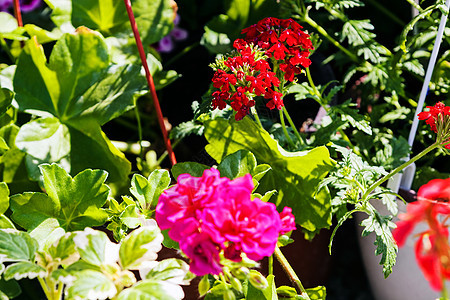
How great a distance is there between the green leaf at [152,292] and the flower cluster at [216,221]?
2.4 inches

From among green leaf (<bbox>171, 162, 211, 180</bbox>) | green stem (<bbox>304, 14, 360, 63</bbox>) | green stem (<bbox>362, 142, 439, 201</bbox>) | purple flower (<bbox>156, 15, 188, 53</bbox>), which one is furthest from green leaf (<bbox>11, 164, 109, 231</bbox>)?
purple flower (<bbox>156, 15, 188, 53</bbox>)

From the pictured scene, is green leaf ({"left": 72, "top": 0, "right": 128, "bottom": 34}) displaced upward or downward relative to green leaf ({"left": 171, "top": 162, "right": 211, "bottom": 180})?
upward

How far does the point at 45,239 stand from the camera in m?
0.76

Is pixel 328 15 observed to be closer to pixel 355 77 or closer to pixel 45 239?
pixel 355 77

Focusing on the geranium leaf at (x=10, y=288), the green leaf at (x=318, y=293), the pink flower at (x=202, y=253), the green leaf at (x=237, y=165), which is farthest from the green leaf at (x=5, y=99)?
the green leaf at (x=318, y=293)

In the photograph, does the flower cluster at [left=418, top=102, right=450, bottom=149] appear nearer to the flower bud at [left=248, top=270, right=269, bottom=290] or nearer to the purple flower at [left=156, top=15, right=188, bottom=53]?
the flower bud at [left=248, top=270, right=269, bottom=290]

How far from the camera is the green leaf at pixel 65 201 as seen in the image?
778 mm

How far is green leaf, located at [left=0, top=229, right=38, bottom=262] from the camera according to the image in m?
0.63

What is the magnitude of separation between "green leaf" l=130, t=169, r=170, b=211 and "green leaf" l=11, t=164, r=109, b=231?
0.19ft

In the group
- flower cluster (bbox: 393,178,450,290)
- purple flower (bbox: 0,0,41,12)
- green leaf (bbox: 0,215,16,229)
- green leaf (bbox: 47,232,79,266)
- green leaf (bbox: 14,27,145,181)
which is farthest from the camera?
purple flower (bbox: 0,0,41,12)

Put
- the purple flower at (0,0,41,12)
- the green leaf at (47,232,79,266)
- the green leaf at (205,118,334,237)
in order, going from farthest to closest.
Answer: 1. the purple flower at (0,0,41,12)
2. the green leaf at (205,118,334,237)
3. the green leaf at (47,232,79,266)

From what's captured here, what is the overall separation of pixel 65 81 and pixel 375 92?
0.73 meters

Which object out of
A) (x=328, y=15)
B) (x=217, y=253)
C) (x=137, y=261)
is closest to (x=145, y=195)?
(x=137, y=261)

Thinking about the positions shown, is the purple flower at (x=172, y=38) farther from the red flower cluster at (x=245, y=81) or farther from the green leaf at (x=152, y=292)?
the green leaf at (x=152, y=292)
